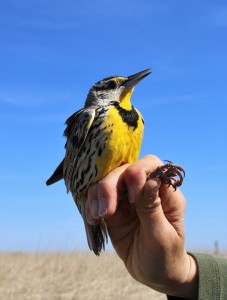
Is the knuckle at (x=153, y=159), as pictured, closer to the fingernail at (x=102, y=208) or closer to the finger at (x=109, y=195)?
the finger at (x=109, y=195)

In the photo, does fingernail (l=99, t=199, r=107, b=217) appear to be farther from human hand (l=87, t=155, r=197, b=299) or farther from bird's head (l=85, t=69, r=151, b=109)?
bird's head (l=85, t=69, r=151, b=109)

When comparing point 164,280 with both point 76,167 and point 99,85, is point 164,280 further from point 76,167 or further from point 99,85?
point 99,85

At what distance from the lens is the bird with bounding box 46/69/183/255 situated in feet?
12.3

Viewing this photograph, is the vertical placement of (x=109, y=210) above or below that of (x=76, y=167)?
below

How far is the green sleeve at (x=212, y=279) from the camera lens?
3.36m

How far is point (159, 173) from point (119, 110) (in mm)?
1078

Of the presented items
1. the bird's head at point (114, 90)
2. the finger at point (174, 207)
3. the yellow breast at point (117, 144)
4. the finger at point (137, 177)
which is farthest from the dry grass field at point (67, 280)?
the finger at point (137, 177)

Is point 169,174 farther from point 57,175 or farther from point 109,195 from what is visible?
point 57,175

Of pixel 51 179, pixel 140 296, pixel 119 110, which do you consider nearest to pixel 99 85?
pixel 119 110

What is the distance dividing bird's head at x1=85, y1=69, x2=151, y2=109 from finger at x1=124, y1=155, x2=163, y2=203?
131cm

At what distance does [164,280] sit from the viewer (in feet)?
11.2

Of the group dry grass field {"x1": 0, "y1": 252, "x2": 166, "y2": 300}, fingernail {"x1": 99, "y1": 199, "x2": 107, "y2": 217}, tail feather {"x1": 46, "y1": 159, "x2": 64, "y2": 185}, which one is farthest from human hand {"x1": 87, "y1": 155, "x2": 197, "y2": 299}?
dry grass field {"x1": 0, "y1": 252, "x2": 166, "y2": 300}

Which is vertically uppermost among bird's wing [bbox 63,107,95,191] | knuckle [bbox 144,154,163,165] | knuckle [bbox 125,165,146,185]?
bird's wing [bbox 63,107,95,191]

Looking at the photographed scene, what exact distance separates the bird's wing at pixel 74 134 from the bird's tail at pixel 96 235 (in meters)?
0.38
